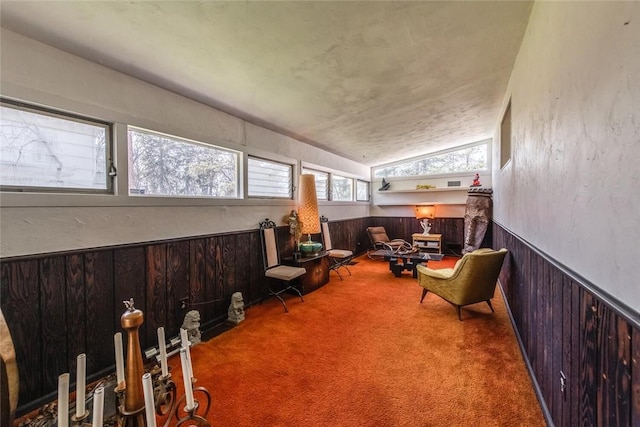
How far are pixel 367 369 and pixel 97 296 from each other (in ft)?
7.05

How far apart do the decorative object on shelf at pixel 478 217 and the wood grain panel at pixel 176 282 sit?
493cm

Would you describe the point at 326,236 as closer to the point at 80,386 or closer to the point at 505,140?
the point at 505,140

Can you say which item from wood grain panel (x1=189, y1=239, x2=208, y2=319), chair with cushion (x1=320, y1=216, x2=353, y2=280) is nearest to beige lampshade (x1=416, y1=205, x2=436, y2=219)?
chair with cushion (x1=320, y1=216, x2=353, y2=280)

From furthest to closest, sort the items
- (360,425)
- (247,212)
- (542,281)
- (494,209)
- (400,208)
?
1. (400,208)
2. (494,209)
3. (247,212)
4. (542,281)
5. (360,425)

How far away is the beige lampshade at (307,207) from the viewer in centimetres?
396

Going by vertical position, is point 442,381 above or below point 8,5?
below

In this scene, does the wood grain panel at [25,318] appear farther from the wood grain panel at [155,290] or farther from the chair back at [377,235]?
the chair back at [377,235]

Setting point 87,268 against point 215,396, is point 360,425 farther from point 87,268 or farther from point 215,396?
point 87,268

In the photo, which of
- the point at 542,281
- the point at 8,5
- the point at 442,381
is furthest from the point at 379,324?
the point at 8,5

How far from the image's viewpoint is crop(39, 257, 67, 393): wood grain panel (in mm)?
1712

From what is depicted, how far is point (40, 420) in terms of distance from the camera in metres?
0.94

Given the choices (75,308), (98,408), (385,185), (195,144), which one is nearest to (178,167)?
(195,144)

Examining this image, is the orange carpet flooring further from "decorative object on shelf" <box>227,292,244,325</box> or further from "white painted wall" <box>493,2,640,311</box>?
"white painted wall" <box>493,2,640,311</box>

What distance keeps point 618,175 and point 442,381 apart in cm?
168
